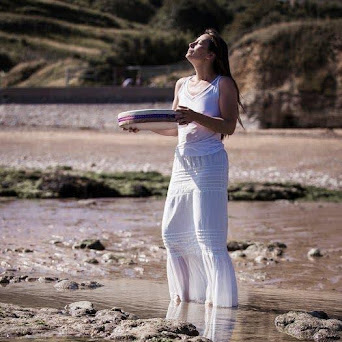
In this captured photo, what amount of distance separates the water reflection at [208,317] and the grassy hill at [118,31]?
29621 millimetres

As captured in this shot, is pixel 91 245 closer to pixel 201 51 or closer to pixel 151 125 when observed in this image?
pixel 151 125

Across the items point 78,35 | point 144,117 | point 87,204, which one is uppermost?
point 78,35

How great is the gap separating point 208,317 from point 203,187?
0.88m

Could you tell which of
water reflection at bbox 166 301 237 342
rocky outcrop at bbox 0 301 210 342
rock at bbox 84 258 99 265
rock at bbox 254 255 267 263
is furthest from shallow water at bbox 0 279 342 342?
rock at bbox 254 255 267 263

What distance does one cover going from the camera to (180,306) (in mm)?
7211

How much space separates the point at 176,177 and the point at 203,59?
807mm

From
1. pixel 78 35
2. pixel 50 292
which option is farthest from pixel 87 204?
pixel 78 35

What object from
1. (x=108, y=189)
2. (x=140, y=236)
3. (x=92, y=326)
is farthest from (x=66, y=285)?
(x=108, y=189)

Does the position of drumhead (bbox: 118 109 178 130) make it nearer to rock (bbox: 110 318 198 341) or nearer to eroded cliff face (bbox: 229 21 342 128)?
rock (bbox: 110 318 198 341)

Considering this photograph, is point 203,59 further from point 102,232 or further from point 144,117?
point 102,232

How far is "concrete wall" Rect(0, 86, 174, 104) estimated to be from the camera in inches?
1458

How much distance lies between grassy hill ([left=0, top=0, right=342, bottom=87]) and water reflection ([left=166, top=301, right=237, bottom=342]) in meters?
29.6

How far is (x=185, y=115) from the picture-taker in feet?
23.2

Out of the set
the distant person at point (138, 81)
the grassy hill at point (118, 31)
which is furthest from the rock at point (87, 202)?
the distant person at point (138, 81)
